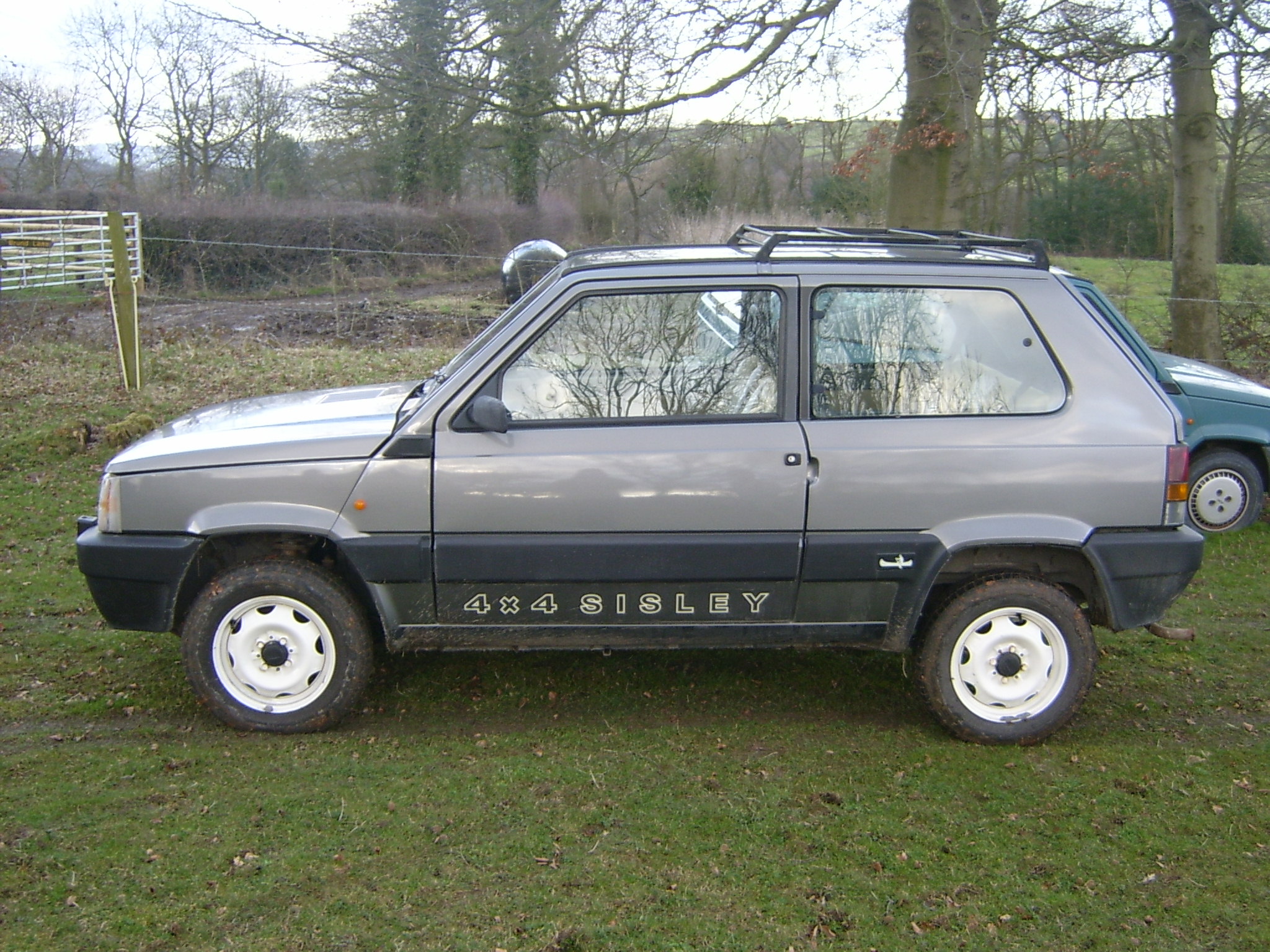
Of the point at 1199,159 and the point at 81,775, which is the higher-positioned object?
the point at 1199,159

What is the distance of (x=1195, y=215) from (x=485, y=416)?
9601mm

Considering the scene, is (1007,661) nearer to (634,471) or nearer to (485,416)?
(634,471)

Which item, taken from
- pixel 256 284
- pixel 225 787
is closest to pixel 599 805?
pixel 225 787

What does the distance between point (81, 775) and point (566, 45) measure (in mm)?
8513

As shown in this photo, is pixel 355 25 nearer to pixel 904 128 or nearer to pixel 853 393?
pixel 904 128

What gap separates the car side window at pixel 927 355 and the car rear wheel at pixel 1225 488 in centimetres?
412

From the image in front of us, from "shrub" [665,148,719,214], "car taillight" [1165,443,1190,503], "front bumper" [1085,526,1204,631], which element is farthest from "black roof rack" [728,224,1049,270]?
"shrub" [665,148,719,214]

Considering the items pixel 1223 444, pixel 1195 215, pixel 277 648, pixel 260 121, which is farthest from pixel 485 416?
pixel 260 121

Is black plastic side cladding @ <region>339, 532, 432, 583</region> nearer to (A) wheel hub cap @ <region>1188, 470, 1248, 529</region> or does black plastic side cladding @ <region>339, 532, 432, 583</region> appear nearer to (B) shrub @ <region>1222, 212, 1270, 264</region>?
(A) wheel hub cap @ <region>1188, 470, 1248, 529</region>

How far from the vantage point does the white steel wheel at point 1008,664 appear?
15.0ft

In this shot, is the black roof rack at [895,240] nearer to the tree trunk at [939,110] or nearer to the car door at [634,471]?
the car door at [634,471]

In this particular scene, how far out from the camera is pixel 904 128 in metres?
10.3

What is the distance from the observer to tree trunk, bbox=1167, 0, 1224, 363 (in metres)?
10.9

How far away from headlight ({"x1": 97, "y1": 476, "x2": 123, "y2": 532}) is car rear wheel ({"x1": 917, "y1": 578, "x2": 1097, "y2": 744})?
3.29 m
